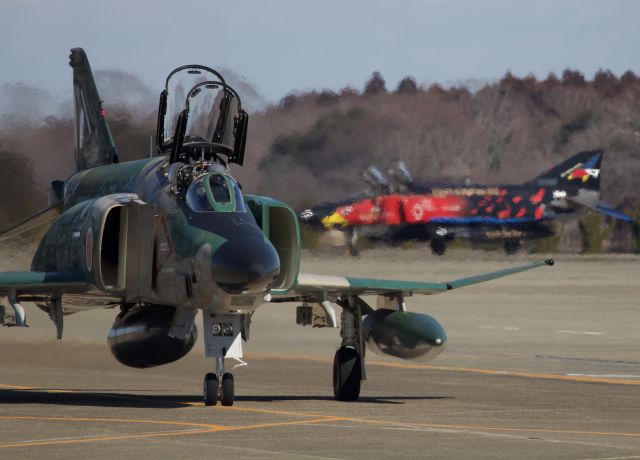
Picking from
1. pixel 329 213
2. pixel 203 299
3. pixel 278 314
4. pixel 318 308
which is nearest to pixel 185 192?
pixel 203 299

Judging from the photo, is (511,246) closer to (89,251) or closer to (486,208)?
(486,208)

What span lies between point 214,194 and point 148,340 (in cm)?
220

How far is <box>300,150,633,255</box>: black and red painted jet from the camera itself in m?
52.1

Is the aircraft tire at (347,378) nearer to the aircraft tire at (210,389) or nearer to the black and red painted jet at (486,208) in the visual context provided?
the aircraft tire at (210,389)

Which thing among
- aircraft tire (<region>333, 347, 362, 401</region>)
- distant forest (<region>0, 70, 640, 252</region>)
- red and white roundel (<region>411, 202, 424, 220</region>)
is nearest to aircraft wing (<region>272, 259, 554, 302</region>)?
aircraft tire (<region>333, 347, 362, 401</region>)

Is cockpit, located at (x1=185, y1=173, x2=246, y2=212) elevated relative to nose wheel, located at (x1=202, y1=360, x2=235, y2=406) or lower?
elevated

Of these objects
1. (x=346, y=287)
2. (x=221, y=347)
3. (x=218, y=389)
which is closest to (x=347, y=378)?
(x=346, y=287)

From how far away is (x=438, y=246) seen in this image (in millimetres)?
51438

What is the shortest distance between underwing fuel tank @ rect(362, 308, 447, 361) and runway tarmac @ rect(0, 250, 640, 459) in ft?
2.13

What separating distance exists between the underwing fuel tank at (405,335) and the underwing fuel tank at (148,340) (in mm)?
2504

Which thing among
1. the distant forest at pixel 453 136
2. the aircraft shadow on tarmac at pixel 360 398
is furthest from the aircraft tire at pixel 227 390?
the distant forest at pixel 453 136

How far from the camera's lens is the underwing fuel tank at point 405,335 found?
1934 cm

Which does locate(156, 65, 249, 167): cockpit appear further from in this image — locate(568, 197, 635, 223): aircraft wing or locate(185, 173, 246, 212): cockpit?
locate(568, 197, 635, 223): aircraft wing

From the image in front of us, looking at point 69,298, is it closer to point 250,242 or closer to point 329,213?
point 250,242
